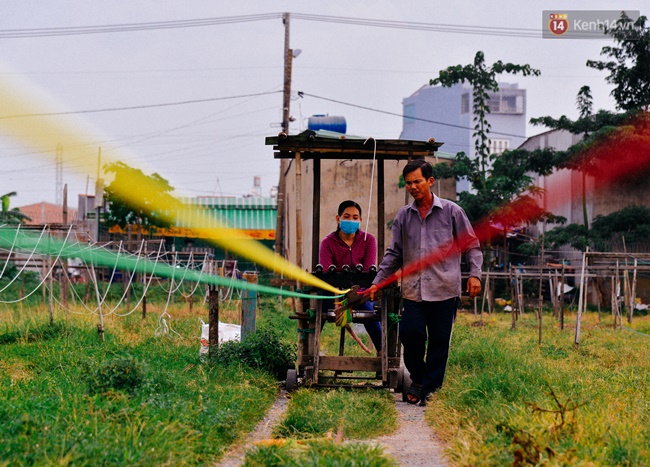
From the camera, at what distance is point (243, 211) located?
143 feet

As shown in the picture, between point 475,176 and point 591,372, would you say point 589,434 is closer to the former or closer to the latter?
point 591,372

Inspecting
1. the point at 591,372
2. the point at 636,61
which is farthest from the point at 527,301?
the point at 591,372

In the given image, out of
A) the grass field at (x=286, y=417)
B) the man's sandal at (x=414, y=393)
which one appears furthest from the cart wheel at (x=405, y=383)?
the grass field at (x=286, y=417)

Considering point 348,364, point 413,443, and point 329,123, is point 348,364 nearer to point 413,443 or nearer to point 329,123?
point 413,443

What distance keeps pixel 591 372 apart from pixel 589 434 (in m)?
4.27

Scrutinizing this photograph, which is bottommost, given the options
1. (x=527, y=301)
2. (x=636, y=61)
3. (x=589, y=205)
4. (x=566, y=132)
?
(x=527, y=301)

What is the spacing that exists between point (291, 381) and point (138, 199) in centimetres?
2157

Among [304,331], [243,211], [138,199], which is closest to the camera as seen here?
[304,331]

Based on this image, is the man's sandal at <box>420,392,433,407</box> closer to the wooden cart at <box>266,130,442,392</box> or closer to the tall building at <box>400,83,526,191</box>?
the wooden cart at <box>266,130,442,392</box>

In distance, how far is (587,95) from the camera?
27172mm

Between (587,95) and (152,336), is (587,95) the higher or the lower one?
the higher one

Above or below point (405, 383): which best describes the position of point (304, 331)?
above

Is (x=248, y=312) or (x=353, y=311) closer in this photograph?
(x=353, y=311)

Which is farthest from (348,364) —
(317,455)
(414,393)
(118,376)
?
(317,455)
